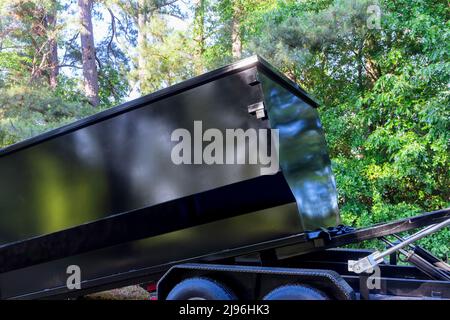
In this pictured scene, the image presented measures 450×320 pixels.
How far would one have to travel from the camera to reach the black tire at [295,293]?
2971 mm

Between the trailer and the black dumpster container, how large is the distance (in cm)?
1

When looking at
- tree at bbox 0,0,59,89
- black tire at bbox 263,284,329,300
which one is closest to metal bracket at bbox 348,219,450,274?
black tire at bbox 263,284,329,300

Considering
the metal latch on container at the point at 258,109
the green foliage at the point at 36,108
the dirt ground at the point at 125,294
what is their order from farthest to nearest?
A: the green foliage at the point at 36,108 < the dirt ground at the point at 125,294 < the metal latch on container at the point at 258,109

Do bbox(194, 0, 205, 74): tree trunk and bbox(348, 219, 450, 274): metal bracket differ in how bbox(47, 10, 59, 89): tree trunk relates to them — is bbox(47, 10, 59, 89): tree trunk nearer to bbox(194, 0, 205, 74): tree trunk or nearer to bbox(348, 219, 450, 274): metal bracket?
bbox(194, 0, 205, 74): tree trunk

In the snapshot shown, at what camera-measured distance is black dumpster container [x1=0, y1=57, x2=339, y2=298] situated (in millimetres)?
3322

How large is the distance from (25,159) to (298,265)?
9.49ft

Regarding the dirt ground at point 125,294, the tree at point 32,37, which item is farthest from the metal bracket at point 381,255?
the tree at point 32,37

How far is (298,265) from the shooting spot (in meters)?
4.10

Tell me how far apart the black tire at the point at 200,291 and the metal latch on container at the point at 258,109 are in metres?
1.38

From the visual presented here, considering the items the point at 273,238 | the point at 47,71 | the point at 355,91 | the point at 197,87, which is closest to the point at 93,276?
the point at 273,238

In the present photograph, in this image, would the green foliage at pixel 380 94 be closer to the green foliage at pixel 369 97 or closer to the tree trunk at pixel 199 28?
the green foliage at pixel 369 97

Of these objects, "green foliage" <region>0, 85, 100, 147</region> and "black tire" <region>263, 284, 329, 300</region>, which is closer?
"black tire" <region>263, 284, 329, 300</region>

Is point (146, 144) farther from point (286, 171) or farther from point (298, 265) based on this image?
point (298, 265)

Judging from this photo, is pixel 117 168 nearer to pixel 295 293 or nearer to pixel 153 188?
pixel 153 188
